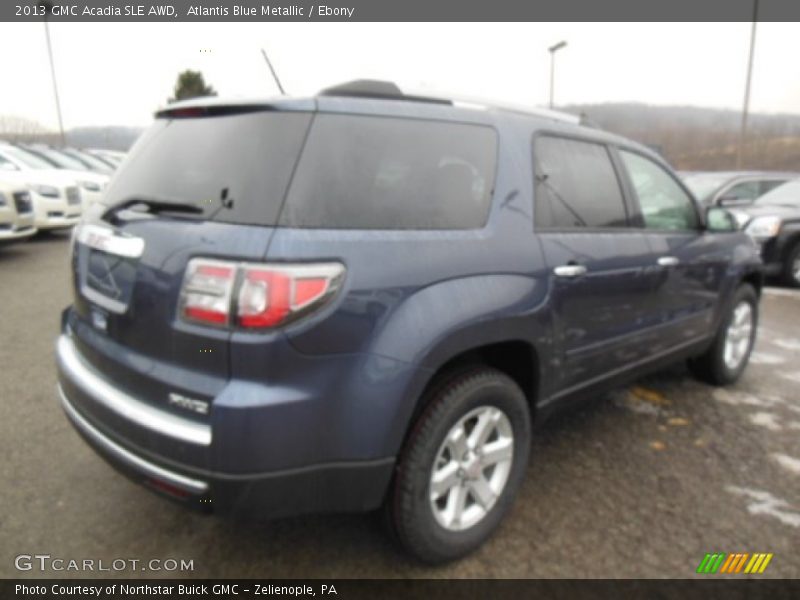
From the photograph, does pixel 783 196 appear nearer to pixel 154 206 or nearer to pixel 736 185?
pixel 736 185

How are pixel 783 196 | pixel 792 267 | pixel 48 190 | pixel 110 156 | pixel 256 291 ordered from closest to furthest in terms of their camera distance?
1. pixel 256 291
2. pixel 792 267
3. pixel 783 196
4. pixel 48 190
5. pixel 110 156

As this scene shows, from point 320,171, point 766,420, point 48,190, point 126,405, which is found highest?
point 320,171

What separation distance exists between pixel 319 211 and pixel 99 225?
0.98m

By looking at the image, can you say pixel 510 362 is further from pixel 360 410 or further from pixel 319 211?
pixel 319 211

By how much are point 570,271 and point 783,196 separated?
25.7 ft

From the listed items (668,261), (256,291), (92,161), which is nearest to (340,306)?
(256,291)

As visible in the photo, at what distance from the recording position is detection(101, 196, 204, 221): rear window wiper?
189 centimetres

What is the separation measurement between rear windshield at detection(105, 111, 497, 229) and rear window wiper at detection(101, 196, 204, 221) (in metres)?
0.02

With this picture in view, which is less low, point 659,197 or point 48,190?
point 659,197

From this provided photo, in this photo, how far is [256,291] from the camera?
1656 millimetres

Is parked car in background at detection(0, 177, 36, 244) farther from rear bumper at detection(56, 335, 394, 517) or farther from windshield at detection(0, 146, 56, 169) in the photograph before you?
rear bumper at detection(56, 335, 394, 517)

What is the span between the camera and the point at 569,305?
2.49 metres

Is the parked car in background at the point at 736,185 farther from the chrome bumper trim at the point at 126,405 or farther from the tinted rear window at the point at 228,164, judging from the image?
the chrome bumper trim at the point at 126,405

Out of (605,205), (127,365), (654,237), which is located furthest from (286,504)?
(654,237)
